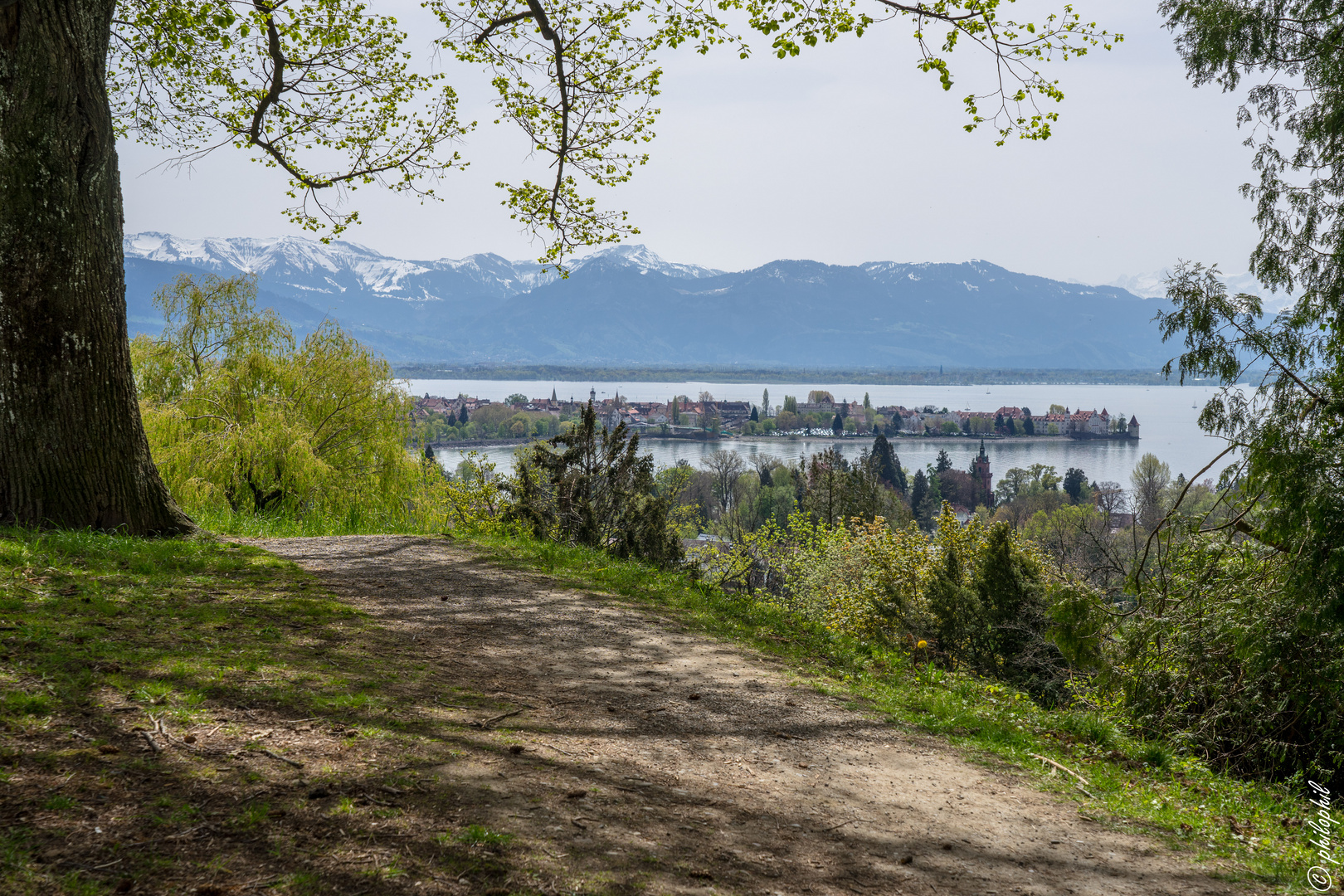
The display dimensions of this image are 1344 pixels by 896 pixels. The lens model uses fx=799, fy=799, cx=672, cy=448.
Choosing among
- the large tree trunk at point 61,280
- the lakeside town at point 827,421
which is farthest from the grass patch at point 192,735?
the lakeside town at point 827,421

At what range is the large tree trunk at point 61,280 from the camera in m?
6.90

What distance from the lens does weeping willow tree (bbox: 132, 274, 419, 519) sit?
56.6ft

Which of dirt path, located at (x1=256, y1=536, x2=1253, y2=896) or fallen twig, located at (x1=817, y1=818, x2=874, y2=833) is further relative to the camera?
fallen twig, located at (x1=817, y1=818, x2=874, y2=833)

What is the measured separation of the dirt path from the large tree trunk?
292 cm

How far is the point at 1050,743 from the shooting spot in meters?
5.85

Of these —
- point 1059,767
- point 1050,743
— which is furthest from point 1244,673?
point 1059,767

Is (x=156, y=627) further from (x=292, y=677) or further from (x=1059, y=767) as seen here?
(x=1059, y=767)

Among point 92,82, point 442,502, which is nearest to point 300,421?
point 442,502

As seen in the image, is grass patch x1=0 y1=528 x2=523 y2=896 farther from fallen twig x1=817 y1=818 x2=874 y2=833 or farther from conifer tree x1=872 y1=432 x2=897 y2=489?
conifer tree x1=872 y1=432 x2=897 y2=489

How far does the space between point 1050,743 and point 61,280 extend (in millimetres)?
9061

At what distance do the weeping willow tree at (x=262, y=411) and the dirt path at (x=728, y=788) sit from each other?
9.68 metres

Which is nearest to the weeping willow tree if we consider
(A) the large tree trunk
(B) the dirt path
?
(A) the large tree trunk

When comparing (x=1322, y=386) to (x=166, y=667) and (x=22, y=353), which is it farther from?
(x=22, y=353)

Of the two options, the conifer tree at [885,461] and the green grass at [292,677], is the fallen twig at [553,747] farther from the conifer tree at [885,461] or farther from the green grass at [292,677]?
the conifer tree at [885,461]
